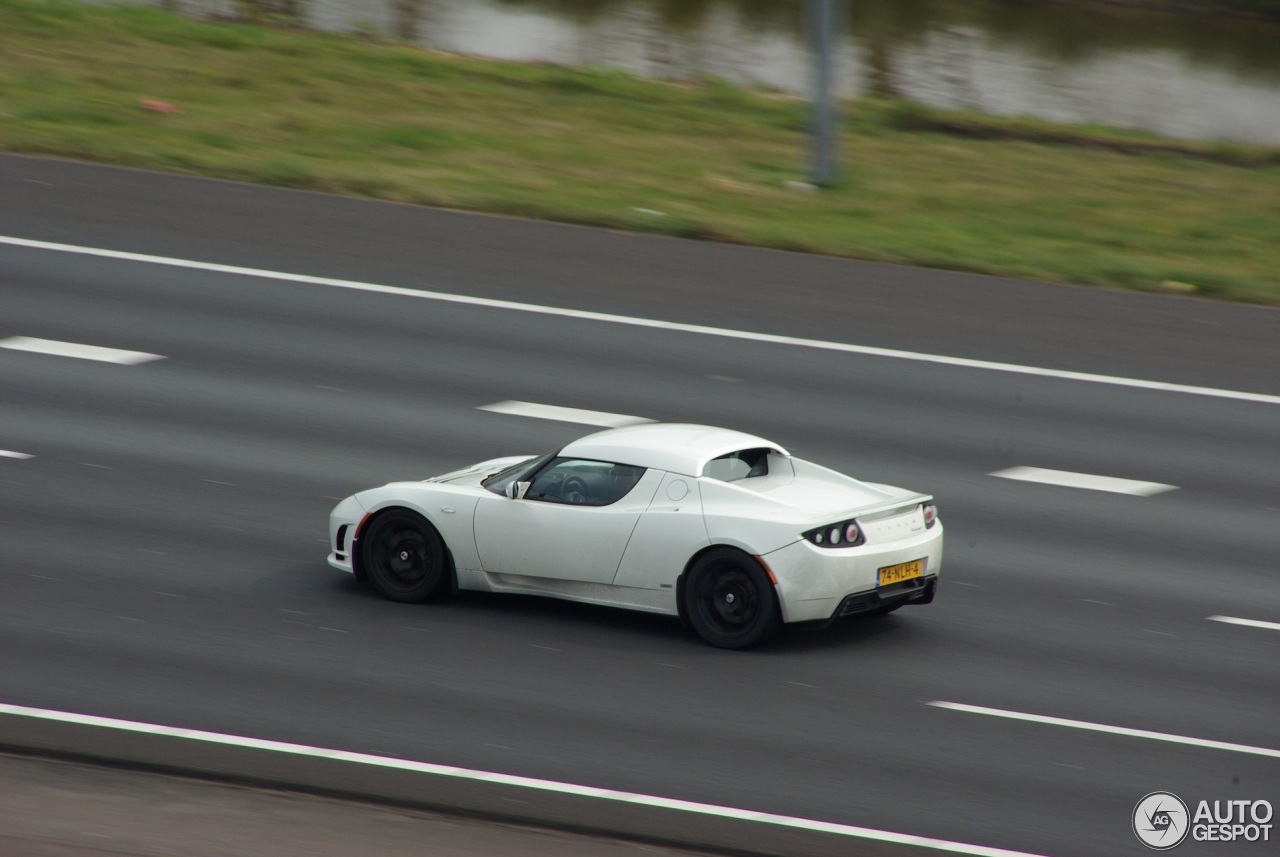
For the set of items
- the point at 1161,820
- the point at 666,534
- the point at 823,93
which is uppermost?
the point at 823,93

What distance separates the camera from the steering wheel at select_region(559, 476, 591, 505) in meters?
10.5

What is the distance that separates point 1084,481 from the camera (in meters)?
14.2

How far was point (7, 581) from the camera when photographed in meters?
10.8

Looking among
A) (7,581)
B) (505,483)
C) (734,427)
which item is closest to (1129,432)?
(734,427)

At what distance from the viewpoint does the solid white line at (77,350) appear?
15828 millimetres

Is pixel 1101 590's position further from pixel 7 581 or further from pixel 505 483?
pixel 7 581

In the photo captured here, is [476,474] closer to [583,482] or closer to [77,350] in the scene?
[583,482]

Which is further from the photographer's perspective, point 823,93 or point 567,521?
point 823,93

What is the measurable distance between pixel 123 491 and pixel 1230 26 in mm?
36439

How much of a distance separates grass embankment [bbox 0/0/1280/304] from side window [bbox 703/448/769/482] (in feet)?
30.7

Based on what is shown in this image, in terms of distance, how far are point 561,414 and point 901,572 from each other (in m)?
5.39

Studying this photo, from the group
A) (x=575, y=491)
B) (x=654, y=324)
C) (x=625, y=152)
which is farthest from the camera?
(x=625, y=152)

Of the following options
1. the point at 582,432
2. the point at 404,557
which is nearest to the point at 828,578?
the point at 404,557

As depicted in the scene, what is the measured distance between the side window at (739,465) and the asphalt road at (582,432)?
0.98m
